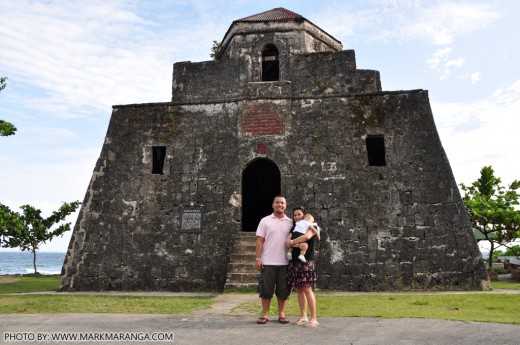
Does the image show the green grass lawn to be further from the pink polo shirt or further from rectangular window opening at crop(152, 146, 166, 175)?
rectangular window opening at crop(152, 146, 166, 175)

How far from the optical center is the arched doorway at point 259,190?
45.1 feet

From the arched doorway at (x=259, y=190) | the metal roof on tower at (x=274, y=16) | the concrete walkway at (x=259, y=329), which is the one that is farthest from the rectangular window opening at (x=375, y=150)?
the concrete walkway at (x=259, y=329)

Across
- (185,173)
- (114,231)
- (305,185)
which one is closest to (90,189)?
(114,231)

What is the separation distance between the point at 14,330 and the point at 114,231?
5824 mm

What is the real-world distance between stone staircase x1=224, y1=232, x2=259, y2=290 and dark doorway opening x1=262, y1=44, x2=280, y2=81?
212 inches

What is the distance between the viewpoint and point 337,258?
9.62 m

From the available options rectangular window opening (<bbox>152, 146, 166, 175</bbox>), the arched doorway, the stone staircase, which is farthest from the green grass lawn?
the arched doorway

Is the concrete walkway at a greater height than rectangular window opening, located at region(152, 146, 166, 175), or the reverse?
rectangular window opening, located at region(152, 146, 166, 175)

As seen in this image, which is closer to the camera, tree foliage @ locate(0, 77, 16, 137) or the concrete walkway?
the concrete walkway

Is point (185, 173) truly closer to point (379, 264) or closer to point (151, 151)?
point (151, 151)

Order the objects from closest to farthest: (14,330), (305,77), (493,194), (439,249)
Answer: (14,330) < (439,249) < (305,77) < (493,194)

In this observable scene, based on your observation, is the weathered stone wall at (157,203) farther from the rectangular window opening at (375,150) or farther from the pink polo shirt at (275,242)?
the pink polo shirt at (275,242)

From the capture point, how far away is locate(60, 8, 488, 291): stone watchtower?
954 cm

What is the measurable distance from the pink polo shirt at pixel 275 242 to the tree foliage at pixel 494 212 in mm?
10309
